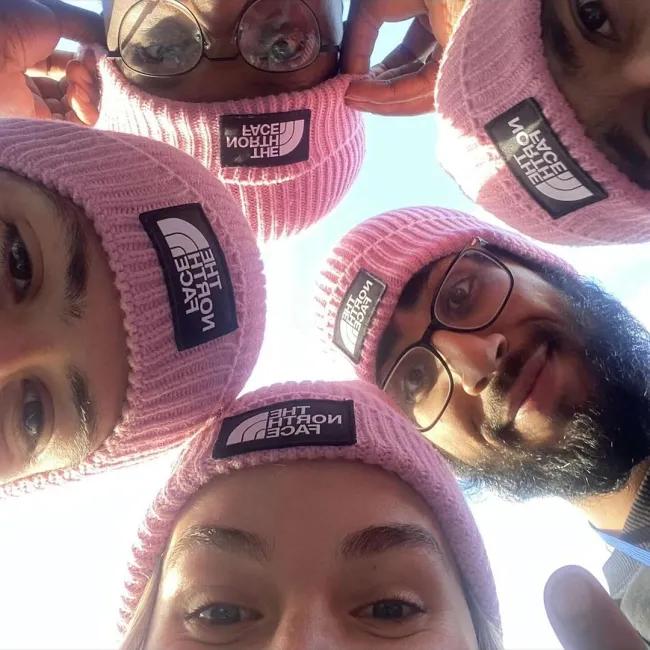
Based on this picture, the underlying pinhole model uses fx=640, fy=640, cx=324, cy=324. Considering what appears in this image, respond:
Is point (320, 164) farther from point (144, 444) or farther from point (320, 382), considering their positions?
point (144, 444)

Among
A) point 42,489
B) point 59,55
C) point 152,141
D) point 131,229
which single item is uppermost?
point 59,55

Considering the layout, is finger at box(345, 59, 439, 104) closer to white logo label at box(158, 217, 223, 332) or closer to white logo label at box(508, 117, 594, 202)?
white logo label at box(508, 117, 594, 202)

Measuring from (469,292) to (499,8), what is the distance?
0.59 meters

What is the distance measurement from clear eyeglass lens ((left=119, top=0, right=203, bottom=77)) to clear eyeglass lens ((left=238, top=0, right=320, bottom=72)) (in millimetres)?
92

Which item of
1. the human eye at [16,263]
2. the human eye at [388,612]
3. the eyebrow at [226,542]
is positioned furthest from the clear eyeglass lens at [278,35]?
the human eye at [388,612]

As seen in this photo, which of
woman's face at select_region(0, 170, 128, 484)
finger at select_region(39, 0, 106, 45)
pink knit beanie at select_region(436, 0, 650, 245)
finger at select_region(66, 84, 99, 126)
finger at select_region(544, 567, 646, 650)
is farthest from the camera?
finger at select_region(66, 84, 99, 126)

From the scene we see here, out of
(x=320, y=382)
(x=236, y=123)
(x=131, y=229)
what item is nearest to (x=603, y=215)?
(x=320, y=382)

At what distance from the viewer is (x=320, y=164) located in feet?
4.59

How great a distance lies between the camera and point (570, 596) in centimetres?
54

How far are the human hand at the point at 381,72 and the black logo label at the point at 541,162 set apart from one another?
256mm

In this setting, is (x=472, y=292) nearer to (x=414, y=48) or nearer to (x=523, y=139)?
(x=523, y=139)

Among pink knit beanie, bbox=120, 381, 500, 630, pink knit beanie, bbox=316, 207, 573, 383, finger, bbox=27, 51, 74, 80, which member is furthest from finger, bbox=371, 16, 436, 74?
pink knit beanie, bbox=120, 381, 500, 630

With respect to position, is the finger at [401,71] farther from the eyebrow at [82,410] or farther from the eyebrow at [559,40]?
the eyebrow at [82,410]

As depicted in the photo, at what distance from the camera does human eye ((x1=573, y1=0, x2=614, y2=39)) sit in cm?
94
